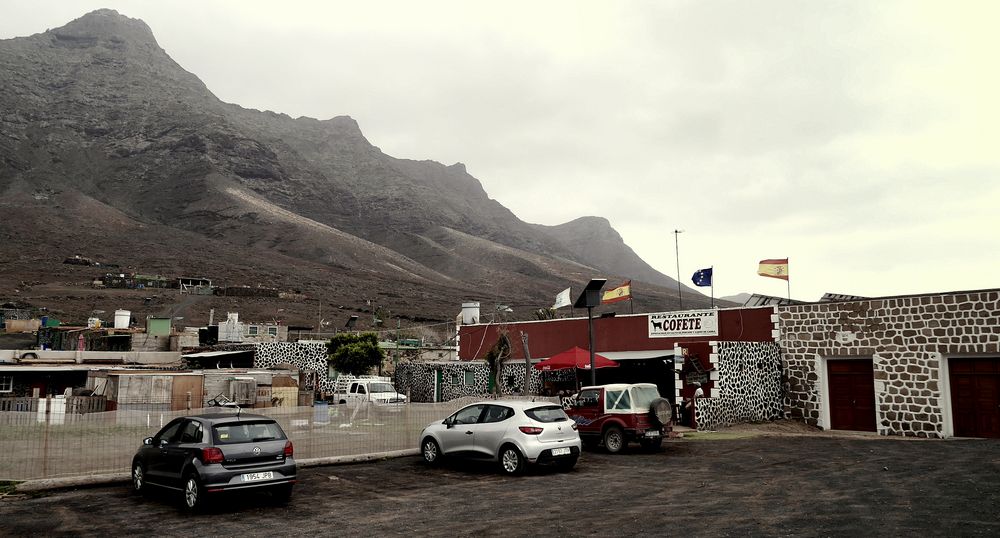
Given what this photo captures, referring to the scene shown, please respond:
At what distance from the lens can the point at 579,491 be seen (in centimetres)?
1157

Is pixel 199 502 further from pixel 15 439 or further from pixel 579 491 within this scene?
pixel 579 491

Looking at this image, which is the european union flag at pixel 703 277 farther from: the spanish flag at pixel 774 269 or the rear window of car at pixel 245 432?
the rear window of car at pixel 245 432

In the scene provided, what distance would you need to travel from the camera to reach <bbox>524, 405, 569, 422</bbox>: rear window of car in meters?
13.7

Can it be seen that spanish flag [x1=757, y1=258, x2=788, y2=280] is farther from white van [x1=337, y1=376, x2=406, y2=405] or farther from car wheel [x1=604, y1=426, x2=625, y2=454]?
white van [x1=337, y1=376, x2=406, y2=405]

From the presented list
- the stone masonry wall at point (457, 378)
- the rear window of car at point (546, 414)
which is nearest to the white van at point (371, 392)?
the stone masonry wall at point (457, 378)

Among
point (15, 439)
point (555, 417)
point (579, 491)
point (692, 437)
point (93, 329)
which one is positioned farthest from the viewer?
point (93, 329)

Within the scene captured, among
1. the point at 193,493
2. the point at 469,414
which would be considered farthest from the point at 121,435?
the point at 469,414

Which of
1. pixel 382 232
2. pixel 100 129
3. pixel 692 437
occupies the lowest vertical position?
pixel 692 437

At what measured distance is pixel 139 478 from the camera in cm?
1151

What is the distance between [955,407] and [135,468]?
21.7 metres

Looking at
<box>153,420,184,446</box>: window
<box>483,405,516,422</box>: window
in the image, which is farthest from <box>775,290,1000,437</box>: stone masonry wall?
<box>153,420,184,446</box>: window

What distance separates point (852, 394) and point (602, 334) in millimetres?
10252

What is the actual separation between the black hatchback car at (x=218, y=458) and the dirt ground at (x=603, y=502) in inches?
15.6

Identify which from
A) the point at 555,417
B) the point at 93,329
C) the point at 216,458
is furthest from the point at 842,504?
the point at 93,329
